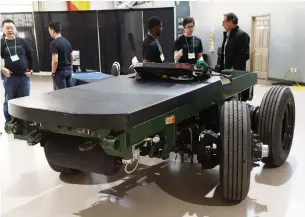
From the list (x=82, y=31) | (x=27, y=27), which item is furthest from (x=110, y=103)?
(x=27, y=27)

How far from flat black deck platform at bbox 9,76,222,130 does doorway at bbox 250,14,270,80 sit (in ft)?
21.4

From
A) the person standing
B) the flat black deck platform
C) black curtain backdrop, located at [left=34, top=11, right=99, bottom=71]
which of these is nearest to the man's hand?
the person standing

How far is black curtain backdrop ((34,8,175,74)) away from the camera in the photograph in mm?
9828

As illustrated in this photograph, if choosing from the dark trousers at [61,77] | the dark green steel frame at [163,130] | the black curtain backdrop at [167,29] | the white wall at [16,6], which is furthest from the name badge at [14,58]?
the white wall at [16,6]

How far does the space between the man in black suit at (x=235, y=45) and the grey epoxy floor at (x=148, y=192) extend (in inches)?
64.2

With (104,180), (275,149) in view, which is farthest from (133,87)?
(275,149)

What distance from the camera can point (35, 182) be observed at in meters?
3.41

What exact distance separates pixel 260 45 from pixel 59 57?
593 cm

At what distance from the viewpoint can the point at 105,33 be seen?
10117 millimetres

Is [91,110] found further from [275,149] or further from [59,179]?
[275,149]

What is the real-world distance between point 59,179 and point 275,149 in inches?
81.2

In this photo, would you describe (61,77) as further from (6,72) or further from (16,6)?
(16,6)

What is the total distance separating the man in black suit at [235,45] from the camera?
16.4 ft

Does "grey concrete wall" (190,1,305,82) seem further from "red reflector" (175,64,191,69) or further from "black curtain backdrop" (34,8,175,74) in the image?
"red reflector" (175,64,191,69)
